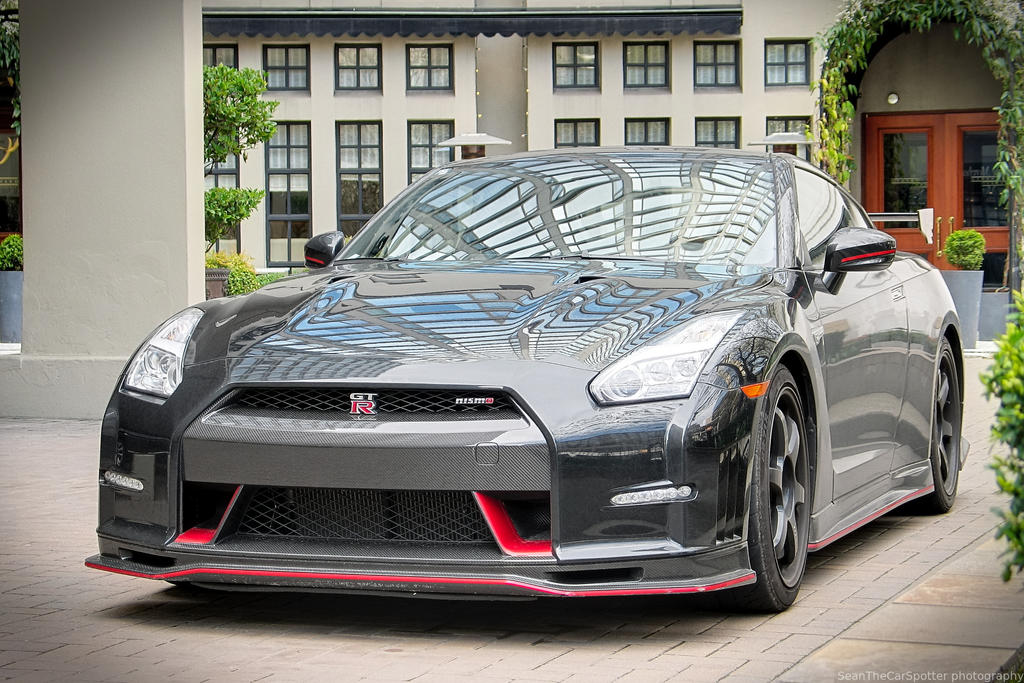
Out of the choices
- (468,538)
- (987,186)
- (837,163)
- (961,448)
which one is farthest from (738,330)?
(987,186)

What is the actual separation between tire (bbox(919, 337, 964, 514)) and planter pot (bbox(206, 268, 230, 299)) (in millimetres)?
12551

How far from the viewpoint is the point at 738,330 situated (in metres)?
4.76

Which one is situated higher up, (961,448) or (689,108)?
(689,108)

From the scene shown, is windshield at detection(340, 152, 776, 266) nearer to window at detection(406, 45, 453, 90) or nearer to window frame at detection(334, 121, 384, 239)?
window frame at detection(334, 121, 384, 239)

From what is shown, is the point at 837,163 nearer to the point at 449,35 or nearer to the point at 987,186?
the point at 987,186

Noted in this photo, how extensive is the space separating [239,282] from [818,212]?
14185mm

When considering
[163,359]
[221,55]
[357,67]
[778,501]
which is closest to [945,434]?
[778,501]

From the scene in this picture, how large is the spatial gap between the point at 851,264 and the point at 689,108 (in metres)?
27.2

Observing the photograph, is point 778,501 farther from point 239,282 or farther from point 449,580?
point 239,282

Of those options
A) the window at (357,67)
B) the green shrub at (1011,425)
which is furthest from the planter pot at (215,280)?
the green shrub at (1011,425)

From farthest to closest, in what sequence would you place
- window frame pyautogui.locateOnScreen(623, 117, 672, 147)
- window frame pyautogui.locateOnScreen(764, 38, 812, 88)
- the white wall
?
window frame pyautogui.locateOnScreen(623, 117, 672, 147)
window frame pyautogui.locateOnScreen(764, 38, 812, 88)
the white wall

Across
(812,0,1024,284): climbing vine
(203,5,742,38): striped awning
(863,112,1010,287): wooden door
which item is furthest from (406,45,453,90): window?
(812,0,1024,284): climbing vine

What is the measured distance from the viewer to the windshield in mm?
5605

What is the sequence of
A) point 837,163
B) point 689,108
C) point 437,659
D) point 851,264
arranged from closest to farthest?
1. point 437,659
2. point 851,264
3. point 837,163
4. point 689,108
